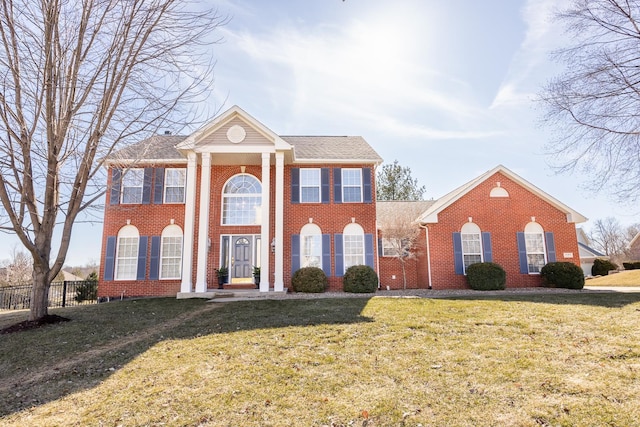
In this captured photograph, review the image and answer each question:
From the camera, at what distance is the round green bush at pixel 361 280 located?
13836 millimetres

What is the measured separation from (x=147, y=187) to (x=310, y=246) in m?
7.39

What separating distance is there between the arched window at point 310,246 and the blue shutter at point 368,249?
1.91m

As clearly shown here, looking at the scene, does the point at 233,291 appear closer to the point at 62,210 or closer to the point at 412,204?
the point at 62,210

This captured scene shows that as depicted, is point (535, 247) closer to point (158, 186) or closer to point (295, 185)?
point (295, 185)

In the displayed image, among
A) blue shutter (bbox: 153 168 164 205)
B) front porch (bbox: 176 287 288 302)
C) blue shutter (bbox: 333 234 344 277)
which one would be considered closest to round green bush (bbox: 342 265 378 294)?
blue shutter (bbox: 333 234 344 277)

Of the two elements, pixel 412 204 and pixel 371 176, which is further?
pixel 412 204

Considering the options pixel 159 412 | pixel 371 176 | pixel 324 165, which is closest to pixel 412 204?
pixel 371 176

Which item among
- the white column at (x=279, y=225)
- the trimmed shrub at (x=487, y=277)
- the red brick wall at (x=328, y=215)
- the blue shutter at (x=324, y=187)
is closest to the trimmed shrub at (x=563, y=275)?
the trimmed shrub at (x=487, y=277)

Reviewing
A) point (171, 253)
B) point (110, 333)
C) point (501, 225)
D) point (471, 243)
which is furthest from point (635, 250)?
point (110, 333)

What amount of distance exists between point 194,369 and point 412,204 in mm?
17975

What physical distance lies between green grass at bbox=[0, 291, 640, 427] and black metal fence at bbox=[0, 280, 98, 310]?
354 inches

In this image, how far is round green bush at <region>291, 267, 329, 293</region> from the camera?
45.5ft

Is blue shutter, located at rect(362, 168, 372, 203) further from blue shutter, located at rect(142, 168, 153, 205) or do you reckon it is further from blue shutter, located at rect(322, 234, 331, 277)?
blue shutter, located at rect(142, 168, 153, 205)

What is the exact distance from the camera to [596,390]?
4152 mm
